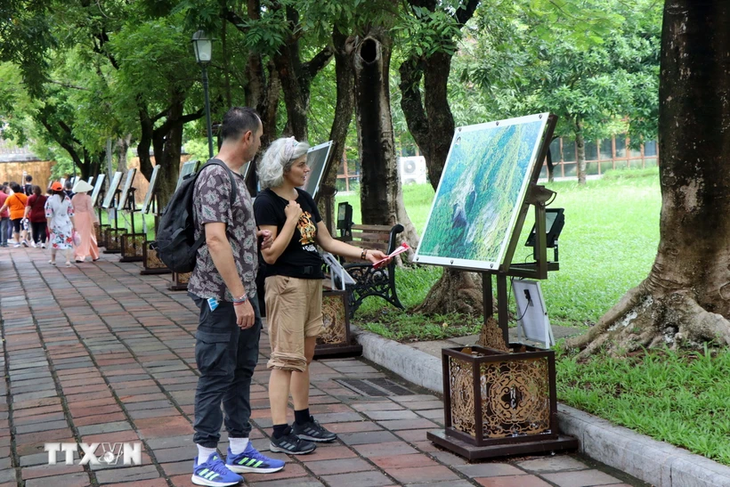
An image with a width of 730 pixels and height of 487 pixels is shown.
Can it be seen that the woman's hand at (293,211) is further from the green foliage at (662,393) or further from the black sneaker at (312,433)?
the green foliage at (662,393)

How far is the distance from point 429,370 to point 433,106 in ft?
10.3

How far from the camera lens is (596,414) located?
520cm

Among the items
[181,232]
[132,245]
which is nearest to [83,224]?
[132,245]

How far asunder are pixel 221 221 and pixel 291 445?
143 cm

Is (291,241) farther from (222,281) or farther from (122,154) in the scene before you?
(122,154)

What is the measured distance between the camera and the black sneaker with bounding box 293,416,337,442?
5.36 metres

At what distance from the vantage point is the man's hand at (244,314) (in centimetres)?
448

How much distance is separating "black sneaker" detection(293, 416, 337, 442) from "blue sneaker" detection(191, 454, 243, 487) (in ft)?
2.73

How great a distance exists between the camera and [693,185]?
6328 millimetres

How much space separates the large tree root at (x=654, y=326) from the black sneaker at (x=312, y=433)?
2074 mm

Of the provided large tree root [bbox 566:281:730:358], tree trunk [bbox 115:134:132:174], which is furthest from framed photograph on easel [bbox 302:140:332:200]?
tree trunk [bbox 115:134:132:174]

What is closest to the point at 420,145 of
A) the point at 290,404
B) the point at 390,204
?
the point at 390,204

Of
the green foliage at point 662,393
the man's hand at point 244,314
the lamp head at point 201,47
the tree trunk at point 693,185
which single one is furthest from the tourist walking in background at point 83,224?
the man's hand at point 244,314

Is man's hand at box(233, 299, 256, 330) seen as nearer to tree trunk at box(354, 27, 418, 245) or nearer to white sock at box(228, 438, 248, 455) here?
white sock at box(228, 438, 248, 455)
